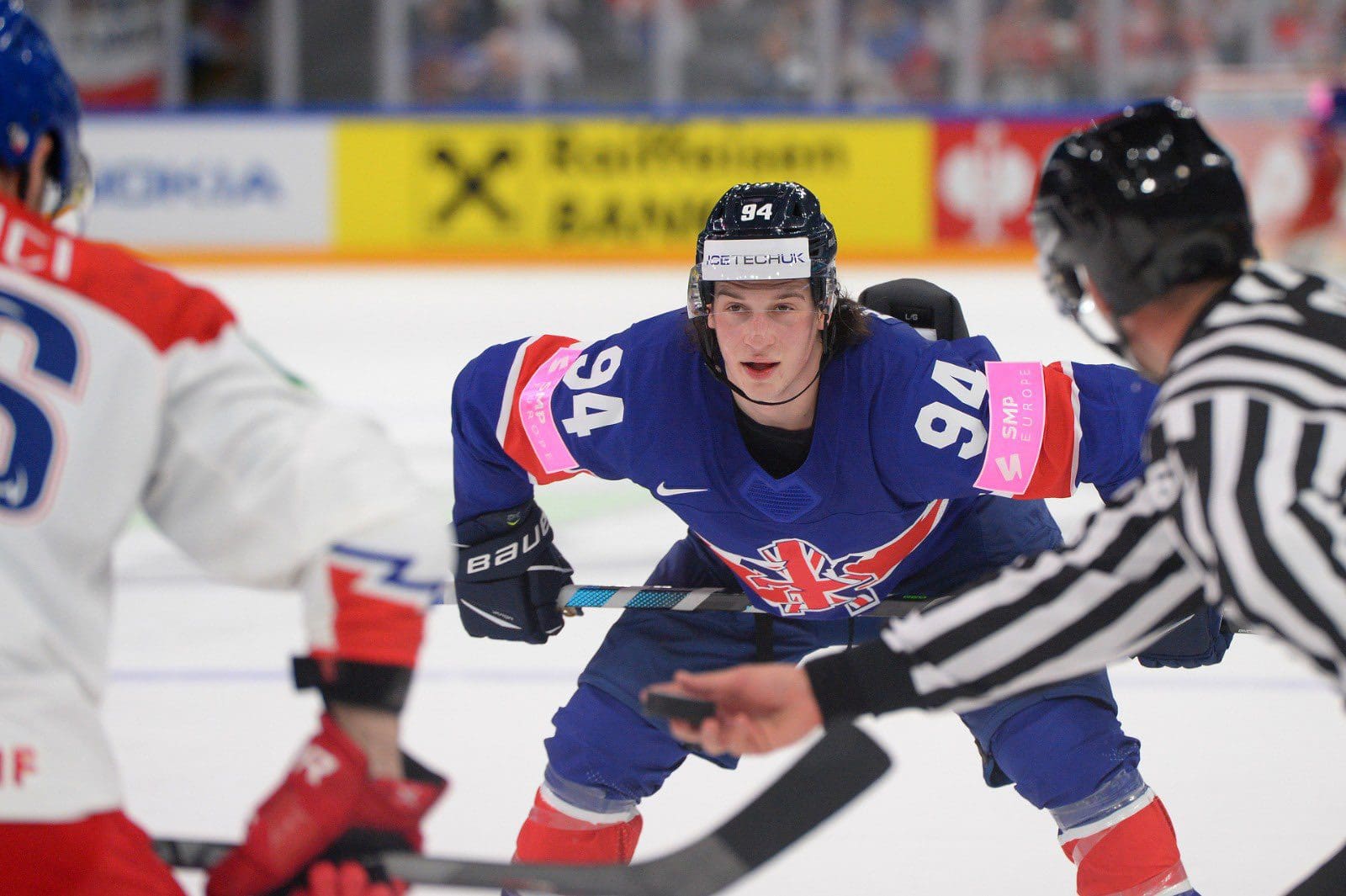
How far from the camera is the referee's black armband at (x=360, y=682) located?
1.35 metres

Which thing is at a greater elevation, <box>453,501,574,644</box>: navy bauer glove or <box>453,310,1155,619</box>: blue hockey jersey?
<box>453,310,1155,619</box>: blue hockey jersey

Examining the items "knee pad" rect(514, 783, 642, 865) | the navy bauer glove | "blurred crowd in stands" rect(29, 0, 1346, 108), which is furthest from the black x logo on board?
"knee pad" rect(514, 783, 642, 865)

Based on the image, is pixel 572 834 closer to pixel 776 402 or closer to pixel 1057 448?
pixel 776 402

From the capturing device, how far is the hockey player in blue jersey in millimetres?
2271

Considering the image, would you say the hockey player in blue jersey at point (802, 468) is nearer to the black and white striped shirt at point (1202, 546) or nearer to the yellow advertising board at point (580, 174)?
the black and white striped shirt at point (1202, 546)

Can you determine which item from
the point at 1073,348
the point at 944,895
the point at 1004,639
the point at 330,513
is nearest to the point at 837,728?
the point at 1004,639

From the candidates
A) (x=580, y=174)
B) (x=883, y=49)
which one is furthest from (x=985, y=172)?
(x=580, y=174)

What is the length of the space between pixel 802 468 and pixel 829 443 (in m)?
0.05

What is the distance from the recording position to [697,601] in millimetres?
2541

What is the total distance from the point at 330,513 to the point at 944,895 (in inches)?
65.6

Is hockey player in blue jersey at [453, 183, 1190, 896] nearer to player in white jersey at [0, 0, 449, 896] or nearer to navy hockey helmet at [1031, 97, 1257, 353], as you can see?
navy hockey helmet at [1031, 97, 1257, 353]

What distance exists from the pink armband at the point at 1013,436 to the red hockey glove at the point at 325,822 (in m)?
1.12

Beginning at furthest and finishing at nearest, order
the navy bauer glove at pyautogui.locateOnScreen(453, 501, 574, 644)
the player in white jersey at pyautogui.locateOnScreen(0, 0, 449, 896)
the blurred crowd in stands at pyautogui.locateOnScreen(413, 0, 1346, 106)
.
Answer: the blurred crowd in stands at pyautogui.locateOnScreen(413, 0, 1346, 106) → the navy bauer glove at pyautogui.locateOnScreen(453, 501, 574, 644) → the player in white jersey at pyautogui.locateOnScreen(0, 0, 449, 896)

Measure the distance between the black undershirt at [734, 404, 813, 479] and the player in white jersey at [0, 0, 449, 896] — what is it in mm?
1050
